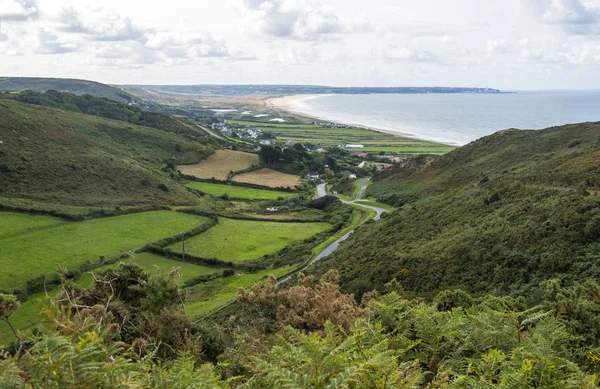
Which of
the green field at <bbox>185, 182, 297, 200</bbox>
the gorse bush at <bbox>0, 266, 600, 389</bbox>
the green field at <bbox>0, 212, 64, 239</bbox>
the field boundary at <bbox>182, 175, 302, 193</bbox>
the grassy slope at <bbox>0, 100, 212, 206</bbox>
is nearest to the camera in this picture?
the gorse bush at <bbox>0, 266, 600, 389</bbox>

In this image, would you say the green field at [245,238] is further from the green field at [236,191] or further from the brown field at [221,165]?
the brown field at [221,165]

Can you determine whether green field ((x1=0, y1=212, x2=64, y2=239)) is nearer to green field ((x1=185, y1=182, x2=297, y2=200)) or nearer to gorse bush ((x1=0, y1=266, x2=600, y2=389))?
green field ((x1=185, y1=182, x2=297, y2=200))

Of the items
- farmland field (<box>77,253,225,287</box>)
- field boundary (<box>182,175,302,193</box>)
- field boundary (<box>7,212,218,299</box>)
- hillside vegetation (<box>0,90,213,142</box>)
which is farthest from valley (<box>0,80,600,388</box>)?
hillside vegetation (<box>0,90,213,142</box>)

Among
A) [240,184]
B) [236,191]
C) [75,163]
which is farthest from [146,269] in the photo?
[240,184]

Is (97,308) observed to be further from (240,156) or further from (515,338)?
(240,156)

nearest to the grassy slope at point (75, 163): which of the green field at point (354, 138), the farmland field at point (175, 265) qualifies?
the farmland field at point (175, 265)

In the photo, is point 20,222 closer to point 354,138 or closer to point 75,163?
point 75,163
